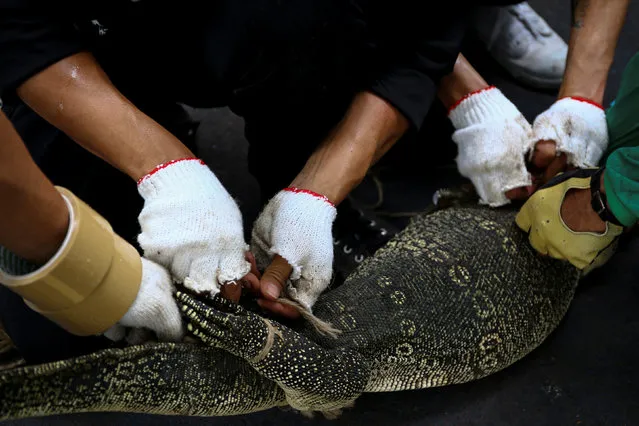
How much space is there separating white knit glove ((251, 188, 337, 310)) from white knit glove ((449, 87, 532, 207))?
0.40 m

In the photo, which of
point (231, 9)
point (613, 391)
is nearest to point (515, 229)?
point (613, 391)

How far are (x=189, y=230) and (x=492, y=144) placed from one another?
72 centimetres

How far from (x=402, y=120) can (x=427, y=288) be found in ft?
1.21

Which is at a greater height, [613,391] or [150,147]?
[150,147]

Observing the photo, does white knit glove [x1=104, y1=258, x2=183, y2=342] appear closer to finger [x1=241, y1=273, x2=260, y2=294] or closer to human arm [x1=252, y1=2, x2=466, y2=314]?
finger [x1=241, y1=273, x2=260, y2=294]

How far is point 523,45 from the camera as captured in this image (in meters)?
2.12

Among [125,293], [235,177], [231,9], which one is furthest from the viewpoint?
[235,177]

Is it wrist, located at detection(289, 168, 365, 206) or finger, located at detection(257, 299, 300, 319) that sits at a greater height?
wrist, located at detection(289, 168, 365, 206)

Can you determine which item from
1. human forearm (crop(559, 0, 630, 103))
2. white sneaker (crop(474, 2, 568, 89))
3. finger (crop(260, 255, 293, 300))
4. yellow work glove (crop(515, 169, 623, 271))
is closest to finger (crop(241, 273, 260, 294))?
finger (crop(260, 255, 293, 300))

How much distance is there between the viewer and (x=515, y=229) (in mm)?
1335

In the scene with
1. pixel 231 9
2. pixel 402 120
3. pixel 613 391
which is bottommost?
pixel 613 391

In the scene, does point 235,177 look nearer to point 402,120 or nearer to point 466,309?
point 402,120

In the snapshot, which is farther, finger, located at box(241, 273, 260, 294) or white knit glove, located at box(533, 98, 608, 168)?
white knit glove, located at box(533, 98, 608, 168)

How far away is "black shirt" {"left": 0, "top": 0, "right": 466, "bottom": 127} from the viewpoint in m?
1.04
